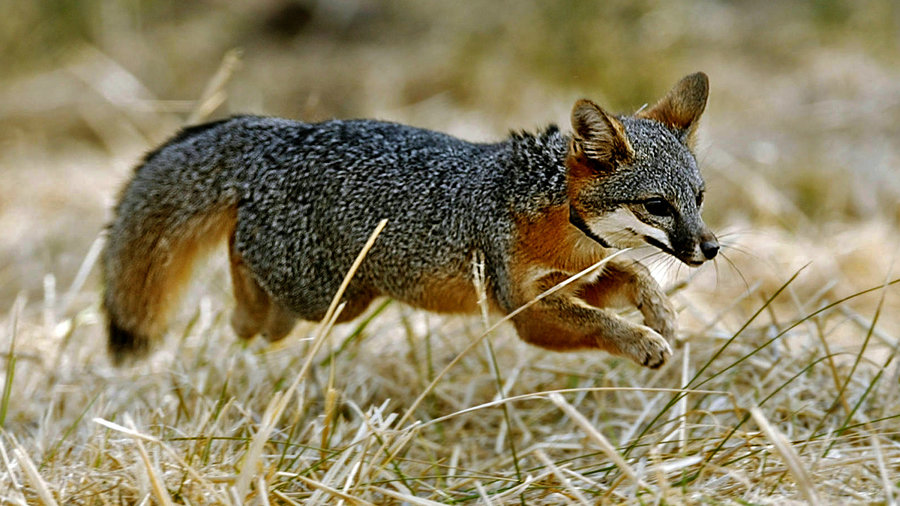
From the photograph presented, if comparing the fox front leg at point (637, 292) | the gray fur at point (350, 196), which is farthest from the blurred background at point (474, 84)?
the fox front leg at point (637, 292)

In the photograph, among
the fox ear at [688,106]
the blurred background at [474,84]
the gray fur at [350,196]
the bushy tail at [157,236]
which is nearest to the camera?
the fox ear at [688,106]

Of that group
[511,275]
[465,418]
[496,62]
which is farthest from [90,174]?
[511,275]

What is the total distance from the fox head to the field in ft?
1.03

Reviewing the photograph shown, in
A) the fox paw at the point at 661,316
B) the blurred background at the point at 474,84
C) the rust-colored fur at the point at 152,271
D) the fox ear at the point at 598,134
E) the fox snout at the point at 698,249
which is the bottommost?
the rust-colored fur at the point at 152,271

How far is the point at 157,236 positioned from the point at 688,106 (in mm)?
2310

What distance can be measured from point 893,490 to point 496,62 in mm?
8603

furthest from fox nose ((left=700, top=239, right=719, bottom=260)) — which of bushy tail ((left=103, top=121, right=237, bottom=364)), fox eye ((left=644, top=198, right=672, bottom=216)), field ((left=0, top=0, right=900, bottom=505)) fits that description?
bushy tail ((left=103, top=121, right=237, bottom=364))

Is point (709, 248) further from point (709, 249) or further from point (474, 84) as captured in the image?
point (474, 84)

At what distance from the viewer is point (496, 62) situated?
10.9 m

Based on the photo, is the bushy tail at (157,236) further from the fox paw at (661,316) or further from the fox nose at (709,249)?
the fox nose at (709,249)

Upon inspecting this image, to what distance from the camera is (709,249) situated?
3.22 metres

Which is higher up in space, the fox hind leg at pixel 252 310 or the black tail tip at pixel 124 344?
the fox hind leg at pixel 252 310

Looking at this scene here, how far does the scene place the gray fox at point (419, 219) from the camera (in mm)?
3520

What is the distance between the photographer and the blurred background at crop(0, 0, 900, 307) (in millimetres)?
7648
